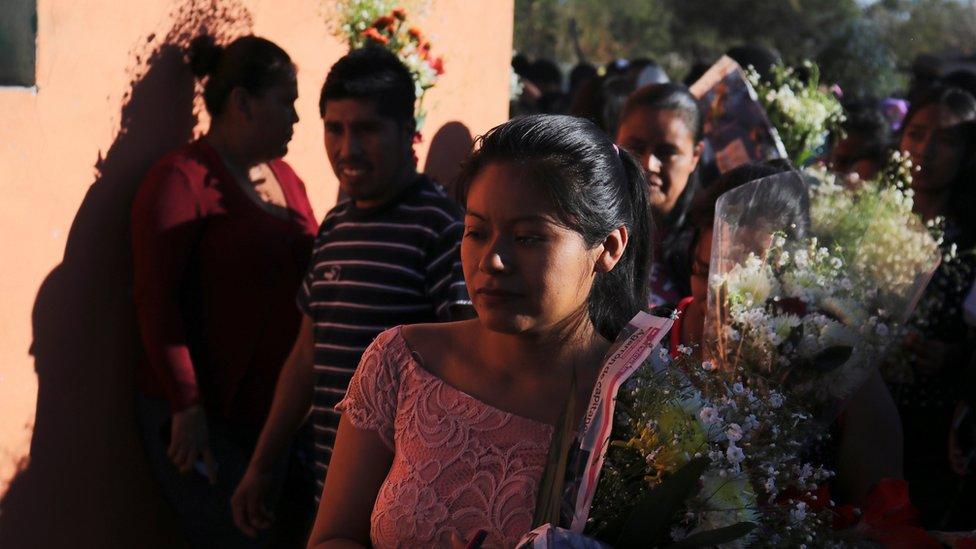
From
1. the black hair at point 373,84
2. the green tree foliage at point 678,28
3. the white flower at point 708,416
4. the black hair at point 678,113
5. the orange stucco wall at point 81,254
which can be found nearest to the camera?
the white flower at point 708,416

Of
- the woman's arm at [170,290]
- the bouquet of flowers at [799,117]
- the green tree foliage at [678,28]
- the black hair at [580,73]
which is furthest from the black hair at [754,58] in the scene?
the green tree foliage at [678,28]

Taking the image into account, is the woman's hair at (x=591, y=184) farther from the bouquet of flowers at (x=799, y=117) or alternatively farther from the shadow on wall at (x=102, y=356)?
the bouquet of flowers at (x=799, y=117)

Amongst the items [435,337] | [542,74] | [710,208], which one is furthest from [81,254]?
[542,74]

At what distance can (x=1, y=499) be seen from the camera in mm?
3504

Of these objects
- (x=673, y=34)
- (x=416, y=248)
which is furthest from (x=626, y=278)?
(x=673, y=34)

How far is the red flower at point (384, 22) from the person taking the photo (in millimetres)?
4521

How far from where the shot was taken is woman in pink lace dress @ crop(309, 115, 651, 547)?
2.10 metres

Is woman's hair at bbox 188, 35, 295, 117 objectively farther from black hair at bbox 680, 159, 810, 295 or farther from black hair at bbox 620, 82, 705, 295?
black hair at bbox 680, 159, 810, 295

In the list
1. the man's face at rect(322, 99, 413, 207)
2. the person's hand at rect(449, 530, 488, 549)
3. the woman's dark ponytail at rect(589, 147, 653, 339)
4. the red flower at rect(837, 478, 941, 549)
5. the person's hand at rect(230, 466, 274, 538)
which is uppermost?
the man's face at rect(322, 99, 413, 207)

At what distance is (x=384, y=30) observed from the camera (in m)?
4.55

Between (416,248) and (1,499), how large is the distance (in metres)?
1.45

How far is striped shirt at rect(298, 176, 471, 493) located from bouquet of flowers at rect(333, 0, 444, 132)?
47.5 inches

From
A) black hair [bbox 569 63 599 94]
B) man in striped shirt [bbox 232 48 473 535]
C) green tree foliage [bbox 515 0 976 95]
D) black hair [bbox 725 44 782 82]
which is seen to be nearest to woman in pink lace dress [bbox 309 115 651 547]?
man in striped shirt [bbox 232 48 473 535]

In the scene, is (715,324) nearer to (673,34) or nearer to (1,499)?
(1,499)
